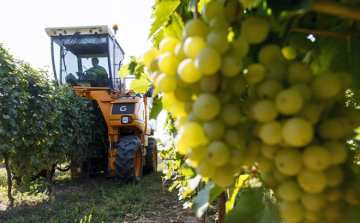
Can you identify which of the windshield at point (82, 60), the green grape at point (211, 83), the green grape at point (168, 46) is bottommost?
the green grape at point (211, 83)

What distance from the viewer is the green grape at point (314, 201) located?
486mm

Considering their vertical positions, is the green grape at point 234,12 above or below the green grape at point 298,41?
above

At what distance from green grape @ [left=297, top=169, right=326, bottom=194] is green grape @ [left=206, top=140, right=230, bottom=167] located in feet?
0.43

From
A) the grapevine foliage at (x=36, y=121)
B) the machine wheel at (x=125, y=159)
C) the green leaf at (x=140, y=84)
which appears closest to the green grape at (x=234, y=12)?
the green leaf at (x=140, y=84)

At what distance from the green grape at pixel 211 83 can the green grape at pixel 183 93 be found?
61mm

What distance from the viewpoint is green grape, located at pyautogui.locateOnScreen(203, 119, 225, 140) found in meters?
0.51

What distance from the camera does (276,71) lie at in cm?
52

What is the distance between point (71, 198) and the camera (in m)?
5.14

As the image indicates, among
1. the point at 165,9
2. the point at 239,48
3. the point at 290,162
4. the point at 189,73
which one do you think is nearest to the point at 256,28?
the point at 239,48

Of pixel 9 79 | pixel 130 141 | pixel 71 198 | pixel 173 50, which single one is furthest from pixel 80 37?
pixel 173 50

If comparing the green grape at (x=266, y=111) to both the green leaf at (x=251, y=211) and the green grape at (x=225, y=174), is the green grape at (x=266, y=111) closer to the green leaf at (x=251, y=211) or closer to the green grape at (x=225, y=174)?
the green grape at (x=225, y=174)

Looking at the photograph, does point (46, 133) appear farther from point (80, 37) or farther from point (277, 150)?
point (277, 150)

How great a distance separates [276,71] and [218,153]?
0.19m

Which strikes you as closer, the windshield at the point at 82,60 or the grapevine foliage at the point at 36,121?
the grapevine foliage at the point at 36,121
